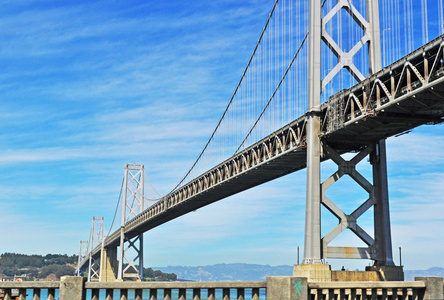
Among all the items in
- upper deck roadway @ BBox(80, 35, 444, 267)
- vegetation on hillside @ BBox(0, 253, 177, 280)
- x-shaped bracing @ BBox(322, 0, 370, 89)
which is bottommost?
→ vegetation on hillside @ BBox(0, 253, 177, 280)

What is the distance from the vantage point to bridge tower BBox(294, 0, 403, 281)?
81.3 feet

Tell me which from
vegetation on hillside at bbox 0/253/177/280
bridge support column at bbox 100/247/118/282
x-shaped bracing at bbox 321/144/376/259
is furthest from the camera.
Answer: vegetation on hillside at bbox 0/253/177/280

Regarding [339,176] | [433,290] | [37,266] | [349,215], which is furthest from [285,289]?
[37,266]

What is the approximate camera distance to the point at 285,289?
432 inches

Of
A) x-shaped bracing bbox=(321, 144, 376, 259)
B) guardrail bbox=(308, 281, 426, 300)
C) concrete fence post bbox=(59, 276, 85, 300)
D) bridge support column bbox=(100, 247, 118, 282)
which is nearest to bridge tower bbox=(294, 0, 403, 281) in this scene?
x-shaped bracing bbox=(321, 144, 376, 259)

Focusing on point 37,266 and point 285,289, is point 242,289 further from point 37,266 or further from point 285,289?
point 37,266

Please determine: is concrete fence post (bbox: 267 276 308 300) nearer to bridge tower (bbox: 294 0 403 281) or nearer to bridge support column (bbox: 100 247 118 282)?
bridge tower (bbox: 294 0 403 281)

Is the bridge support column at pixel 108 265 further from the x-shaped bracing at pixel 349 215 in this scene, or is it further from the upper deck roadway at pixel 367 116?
the x-shaped bracing at pixel 349 215

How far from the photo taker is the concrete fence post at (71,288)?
1045 cm

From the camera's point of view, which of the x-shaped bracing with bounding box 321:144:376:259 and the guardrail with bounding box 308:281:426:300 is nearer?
the guardrail with bounding box 308:281:426:300

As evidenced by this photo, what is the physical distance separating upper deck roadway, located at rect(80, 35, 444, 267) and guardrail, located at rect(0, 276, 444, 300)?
826cm

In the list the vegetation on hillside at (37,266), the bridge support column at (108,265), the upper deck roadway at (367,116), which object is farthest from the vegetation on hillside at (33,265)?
the upper deck roadway at (367,116)

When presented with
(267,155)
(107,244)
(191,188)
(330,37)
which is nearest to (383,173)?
(330,37)

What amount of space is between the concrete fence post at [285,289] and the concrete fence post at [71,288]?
332 centimetres
